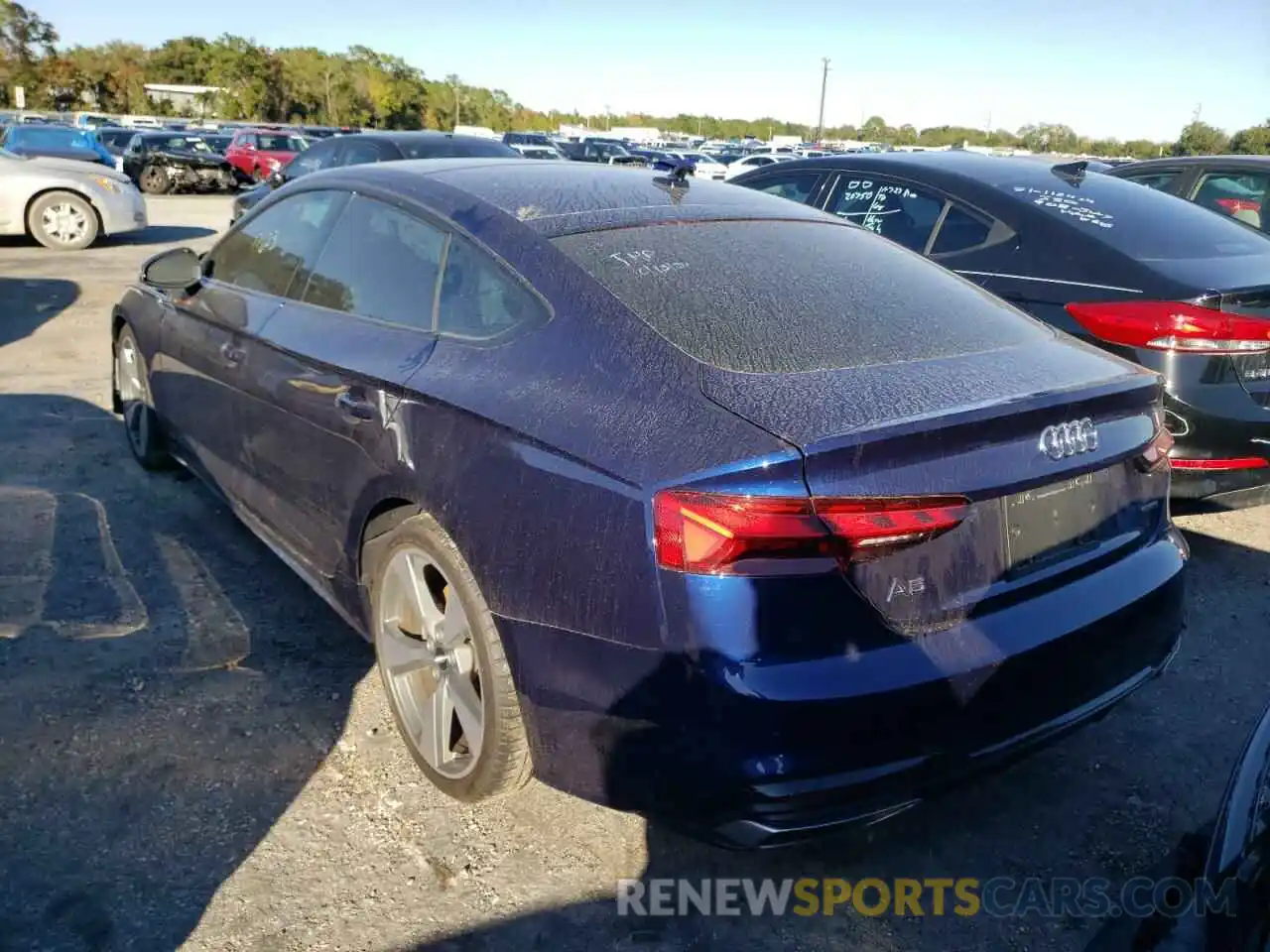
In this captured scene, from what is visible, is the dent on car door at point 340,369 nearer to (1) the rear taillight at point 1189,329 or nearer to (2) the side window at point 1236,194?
(1) the rear taillight at point 1189,329

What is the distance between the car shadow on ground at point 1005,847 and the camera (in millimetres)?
2373

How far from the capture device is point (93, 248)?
1352 centimetres

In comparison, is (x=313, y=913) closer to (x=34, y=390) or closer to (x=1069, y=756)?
(x=1069, y=756)

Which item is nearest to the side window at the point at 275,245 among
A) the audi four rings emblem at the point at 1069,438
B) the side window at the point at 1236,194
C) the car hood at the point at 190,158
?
the audi four rings emblem at the point at 1069,438

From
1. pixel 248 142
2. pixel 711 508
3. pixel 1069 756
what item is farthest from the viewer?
pixel 248 142

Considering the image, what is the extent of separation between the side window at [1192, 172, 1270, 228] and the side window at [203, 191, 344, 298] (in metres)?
6.51

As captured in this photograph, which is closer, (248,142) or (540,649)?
(540,649)

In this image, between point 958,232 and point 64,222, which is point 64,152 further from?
point 958,232

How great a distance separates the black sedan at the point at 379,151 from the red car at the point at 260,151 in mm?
13290

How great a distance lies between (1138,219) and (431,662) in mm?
3713

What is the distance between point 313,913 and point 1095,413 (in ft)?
6.95

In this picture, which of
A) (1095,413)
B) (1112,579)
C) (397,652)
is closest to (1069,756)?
(1112,579)

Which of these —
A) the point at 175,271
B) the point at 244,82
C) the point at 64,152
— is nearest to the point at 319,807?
the point at 175,271

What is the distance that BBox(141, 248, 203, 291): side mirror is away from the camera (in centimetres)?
433
